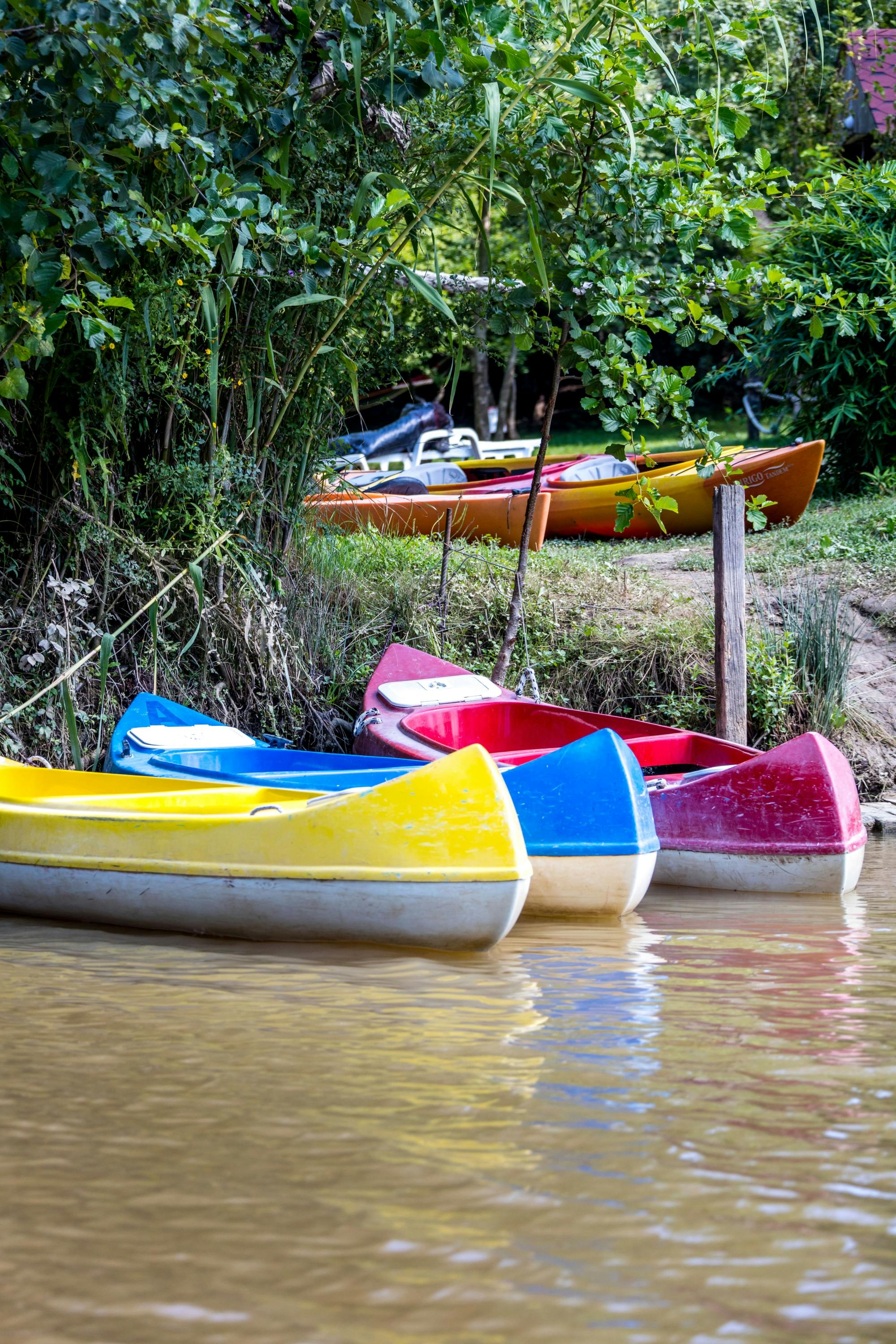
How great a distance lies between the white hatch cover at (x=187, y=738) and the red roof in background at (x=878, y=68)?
1063cm

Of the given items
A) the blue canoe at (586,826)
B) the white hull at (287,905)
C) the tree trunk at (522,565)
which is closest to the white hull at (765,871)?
the blue canoe at (586,826)

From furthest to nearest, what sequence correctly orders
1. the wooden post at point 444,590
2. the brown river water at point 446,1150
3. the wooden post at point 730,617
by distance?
the wooden post at point 444,590 → the wooden post at point 730,617 → the brown river water at point 446,1150

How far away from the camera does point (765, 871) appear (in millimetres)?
5203

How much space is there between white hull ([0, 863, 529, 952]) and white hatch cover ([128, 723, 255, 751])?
1096mm

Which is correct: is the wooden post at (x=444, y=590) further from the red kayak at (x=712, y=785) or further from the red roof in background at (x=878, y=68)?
the red roof in background at (x=878, y=68)

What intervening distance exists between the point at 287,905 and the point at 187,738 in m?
1.75

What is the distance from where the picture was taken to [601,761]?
4.59 meters

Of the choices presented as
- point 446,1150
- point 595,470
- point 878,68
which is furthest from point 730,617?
point 878,68

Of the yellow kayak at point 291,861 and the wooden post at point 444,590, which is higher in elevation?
the wooden post at point 444,590

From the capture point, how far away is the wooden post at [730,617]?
6488 millimetres

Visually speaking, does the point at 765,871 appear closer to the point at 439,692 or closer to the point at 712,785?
the point at 712,785

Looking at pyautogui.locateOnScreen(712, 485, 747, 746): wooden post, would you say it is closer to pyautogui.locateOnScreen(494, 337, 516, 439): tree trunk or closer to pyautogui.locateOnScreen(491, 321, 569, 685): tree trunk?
pyautogui.locateOnScreen(491, 321, 569, 685): tree trunk

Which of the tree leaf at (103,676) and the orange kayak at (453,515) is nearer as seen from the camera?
the tree leaf at (103,676)

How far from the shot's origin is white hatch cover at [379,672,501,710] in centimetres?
621
